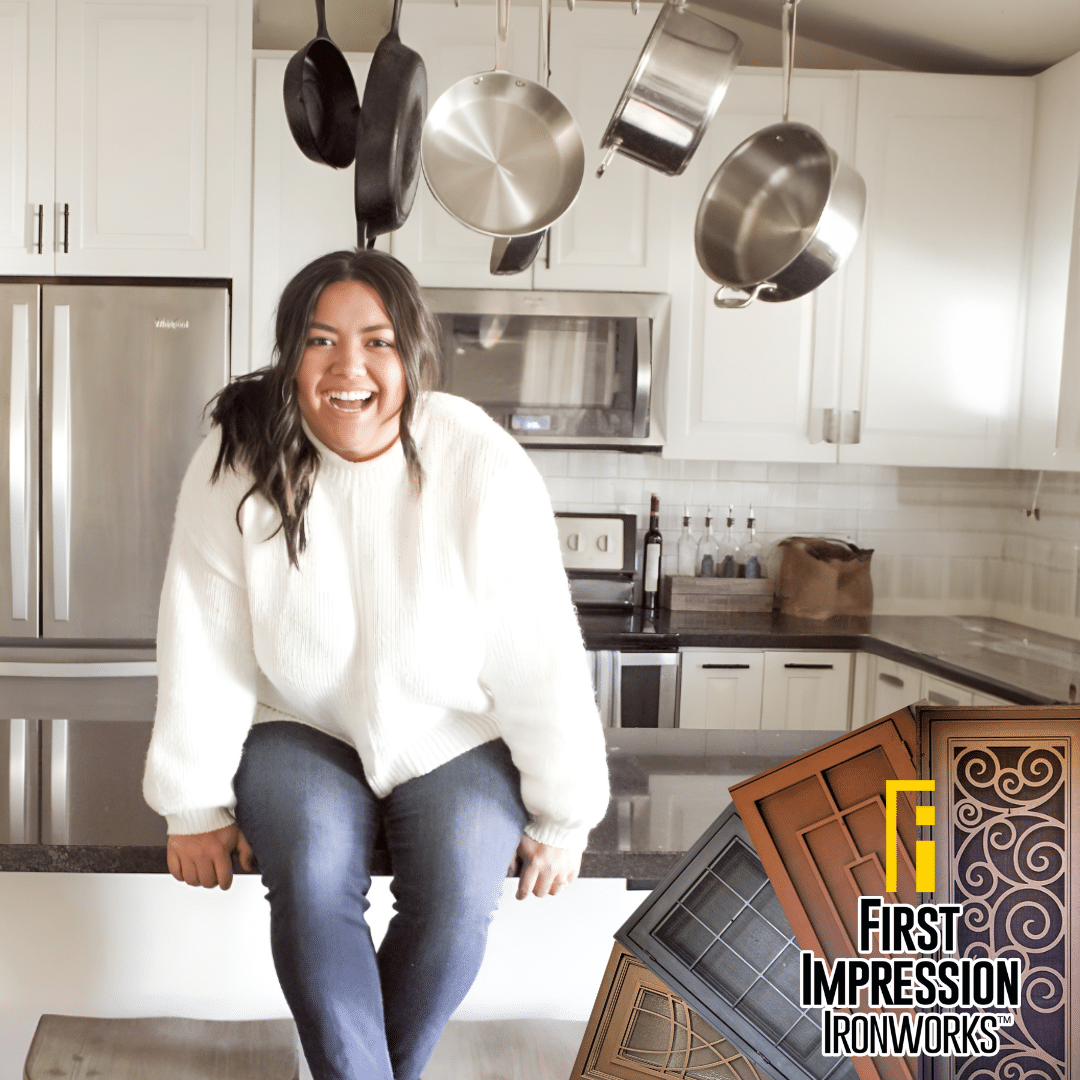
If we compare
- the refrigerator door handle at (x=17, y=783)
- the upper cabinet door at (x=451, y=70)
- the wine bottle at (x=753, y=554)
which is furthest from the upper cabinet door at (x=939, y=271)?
the refrigerator door handle at (x=17, y=783)

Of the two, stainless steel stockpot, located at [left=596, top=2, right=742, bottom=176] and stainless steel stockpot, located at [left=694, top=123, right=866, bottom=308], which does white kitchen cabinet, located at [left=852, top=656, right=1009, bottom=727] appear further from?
stainless steel stockpot, located at [left=596, top=2, right=742, bottom=176]

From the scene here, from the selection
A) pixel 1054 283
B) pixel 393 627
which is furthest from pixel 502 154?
pixel 1054 283

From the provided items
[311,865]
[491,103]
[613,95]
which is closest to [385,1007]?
[311,865]

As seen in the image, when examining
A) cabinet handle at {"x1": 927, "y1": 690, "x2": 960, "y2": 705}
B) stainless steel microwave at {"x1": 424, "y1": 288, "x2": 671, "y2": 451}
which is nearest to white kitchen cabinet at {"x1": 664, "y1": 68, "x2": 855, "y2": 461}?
stainless steel microwave at {"x1": 424, "y1": 288, "x2": 671, "y2": 451}

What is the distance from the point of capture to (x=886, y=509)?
11.4 feet

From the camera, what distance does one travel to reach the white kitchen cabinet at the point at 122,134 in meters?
2.75

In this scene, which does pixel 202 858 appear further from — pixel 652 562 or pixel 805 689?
pixel 652 562

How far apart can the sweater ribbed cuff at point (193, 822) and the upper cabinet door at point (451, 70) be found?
204 centimetres

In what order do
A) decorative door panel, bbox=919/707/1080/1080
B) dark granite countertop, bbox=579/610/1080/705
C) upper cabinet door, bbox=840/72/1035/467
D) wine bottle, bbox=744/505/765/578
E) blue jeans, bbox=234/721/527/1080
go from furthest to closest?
wine bottle, bbox=744/505/765/578 → upper cabinet door, bbox=840/72/1035/467 → dark granite countertop, bbox=579/610/1080/705 → blue jeans, bbox=234/721/527/1080 → decorative door panel, bbox=919/707/1080/1080

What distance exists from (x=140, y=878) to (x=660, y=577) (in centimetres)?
Result: 219

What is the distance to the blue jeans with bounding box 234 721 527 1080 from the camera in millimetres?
980

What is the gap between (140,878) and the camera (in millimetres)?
1312

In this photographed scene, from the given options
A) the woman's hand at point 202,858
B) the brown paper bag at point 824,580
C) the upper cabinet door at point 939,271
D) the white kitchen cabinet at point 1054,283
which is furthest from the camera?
the brown paper bag at point 824,580

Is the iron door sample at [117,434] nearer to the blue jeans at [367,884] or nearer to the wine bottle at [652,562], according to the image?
the wine bottle at [652,562]
